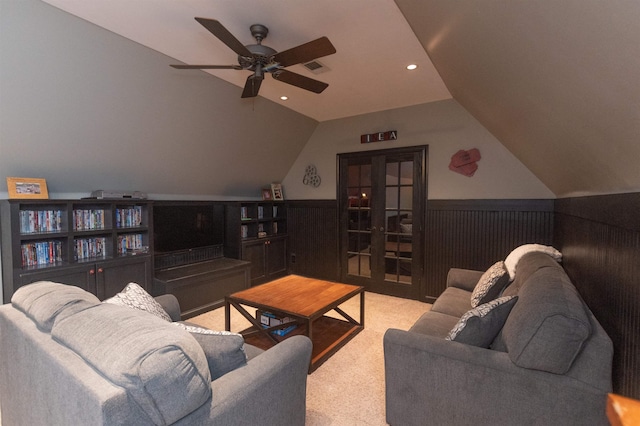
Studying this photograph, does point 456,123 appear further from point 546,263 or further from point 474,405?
point 474,405

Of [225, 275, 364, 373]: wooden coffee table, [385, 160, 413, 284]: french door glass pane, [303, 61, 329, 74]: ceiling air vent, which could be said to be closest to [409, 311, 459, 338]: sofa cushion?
[225, 275, 364, 373]: wooden coffee table

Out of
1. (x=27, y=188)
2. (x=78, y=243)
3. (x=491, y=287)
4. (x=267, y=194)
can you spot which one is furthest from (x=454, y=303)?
(x=27, y=188)

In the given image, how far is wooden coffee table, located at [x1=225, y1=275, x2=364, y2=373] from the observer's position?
96.2 inches

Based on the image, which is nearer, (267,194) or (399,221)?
(399,221)

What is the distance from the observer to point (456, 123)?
3.84 m

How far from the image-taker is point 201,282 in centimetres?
365

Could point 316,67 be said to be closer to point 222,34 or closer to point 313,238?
point 222,34

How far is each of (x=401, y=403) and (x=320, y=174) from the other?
373 centimetres

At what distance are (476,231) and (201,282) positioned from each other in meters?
3.41

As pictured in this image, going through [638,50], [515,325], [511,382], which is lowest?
[511,382]

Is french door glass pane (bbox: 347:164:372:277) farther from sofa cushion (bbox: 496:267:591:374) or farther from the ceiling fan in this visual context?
sofa cushion (bbox: 496:267:591:374)

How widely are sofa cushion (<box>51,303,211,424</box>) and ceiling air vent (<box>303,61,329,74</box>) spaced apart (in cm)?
246

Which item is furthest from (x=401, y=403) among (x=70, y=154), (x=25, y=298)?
(x=70, y=154)

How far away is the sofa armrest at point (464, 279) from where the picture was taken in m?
2.99
